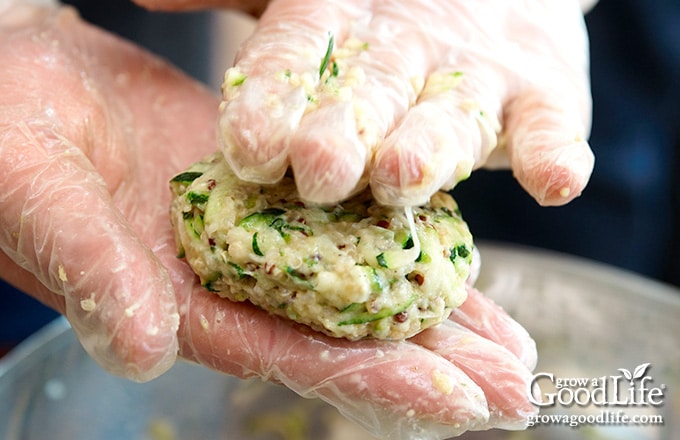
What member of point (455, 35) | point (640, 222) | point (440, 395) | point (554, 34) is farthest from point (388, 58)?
point (640, 222)

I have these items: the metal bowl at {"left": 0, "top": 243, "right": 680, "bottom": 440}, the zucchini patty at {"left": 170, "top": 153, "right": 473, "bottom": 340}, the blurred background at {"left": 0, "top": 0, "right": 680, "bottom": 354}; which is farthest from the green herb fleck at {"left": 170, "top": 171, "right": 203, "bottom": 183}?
the blurred background at {"left": 0, "top": 0, "right": 680, "bottom": 354}

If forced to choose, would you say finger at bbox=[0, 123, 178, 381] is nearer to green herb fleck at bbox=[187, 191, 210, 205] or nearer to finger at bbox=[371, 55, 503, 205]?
green herb fleck at bbox=[187, 191, 210, 205]

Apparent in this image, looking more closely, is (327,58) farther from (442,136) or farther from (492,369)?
(492,369)

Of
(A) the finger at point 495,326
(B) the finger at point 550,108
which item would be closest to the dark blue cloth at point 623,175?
(B) the finger at point 550,108

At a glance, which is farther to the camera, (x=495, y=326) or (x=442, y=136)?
(x=495, y=326)

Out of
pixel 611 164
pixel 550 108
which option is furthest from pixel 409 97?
pixel 611 164

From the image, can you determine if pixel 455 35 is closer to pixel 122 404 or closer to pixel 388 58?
pixel 388 58
